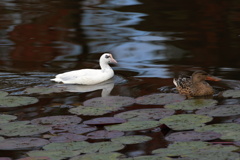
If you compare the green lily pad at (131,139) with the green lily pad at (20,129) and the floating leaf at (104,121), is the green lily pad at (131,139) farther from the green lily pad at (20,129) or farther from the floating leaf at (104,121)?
the green lily pad at (20,129)

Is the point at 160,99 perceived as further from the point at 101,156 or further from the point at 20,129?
the point at 101,156

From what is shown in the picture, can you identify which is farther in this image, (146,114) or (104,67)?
(104,67)

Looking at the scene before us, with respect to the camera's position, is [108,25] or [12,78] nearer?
[12,78]

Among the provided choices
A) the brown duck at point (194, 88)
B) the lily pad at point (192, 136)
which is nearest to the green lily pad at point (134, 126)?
the lily pad at point (192, 136)

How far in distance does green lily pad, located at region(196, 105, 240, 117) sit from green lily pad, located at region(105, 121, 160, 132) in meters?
0.73

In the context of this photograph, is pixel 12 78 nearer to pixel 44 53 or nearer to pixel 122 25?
pixel 44 53

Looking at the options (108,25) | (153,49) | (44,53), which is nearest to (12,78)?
(44,53)

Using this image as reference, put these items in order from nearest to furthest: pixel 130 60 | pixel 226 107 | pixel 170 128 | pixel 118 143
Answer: pixel 118 143 < pixel 170 128 < pixel 226 107 < pixel 130 60

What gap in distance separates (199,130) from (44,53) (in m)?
5.86

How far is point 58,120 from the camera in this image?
22.7ft

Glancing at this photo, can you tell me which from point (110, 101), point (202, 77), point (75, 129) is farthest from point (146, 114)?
point (202, 77)

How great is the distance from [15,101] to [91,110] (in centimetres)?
116

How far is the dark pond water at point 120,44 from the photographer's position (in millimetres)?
8727

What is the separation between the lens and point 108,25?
14.1 meters
